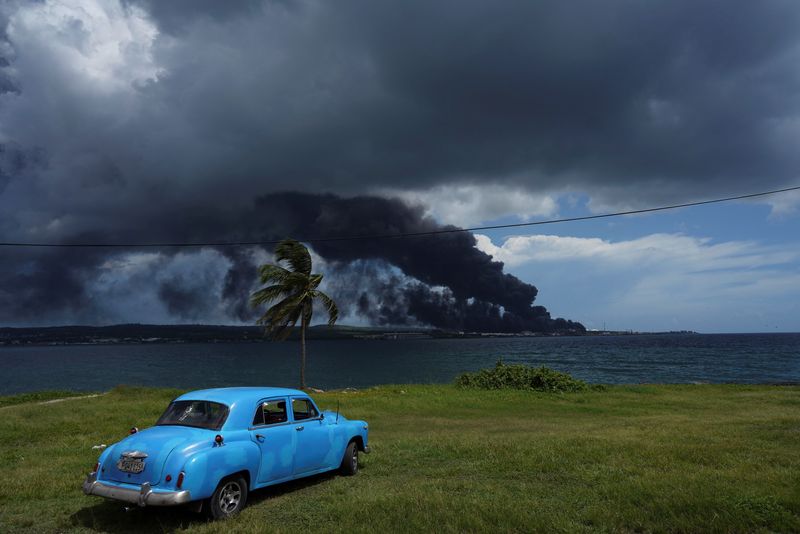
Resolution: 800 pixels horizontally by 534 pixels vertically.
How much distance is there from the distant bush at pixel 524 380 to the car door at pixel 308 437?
989 inches

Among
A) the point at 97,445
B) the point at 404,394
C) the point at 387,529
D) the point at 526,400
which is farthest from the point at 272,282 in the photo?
the point at 387,529

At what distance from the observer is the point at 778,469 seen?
965 centimetres

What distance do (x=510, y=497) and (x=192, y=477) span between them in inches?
183

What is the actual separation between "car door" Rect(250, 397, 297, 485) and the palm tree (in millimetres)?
22950

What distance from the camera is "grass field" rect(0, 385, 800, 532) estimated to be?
709cm

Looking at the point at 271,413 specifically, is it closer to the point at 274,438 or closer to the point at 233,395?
the point at 274,438

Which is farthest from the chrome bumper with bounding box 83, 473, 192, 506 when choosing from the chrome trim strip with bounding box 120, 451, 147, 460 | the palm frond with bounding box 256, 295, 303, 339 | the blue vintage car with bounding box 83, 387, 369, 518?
the palm frond with bounding box 256, 295, 303, 339

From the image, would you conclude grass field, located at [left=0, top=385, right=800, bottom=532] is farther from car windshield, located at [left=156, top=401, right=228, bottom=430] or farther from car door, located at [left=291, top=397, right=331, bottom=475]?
car windshield, located at [left=156, top=401, right=228, bottom=430]

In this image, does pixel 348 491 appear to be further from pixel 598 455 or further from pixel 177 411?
pixel 598 455

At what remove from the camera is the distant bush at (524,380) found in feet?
109

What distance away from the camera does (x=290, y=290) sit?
32.6m

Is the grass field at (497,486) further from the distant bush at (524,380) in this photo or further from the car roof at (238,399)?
the distant bush at (524,380)

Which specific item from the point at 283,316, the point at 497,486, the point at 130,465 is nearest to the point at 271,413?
the point at 130,465

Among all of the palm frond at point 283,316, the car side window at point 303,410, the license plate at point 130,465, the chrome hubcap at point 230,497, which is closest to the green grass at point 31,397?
the palm frond at point 283,316
